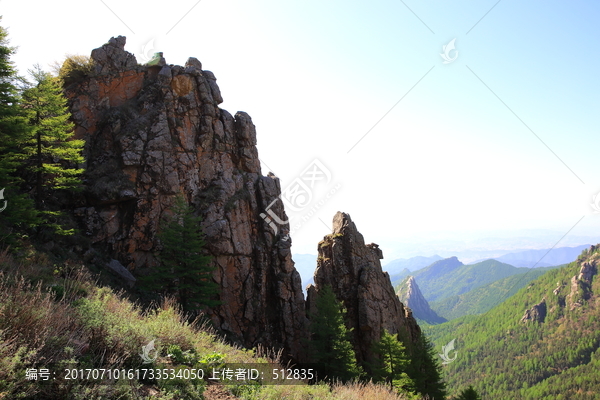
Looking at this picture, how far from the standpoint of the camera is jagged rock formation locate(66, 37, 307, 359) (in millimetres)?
28000

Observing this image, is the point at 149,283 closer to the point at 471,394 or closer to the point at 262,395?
the point at 262,395

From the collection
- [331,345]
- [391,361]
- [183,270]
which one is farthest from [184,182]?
[391,361]

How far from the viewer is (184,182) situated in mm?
30672

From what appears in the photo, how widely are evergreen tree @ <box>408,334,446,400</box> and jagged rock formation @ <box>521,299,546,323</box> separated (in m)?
198

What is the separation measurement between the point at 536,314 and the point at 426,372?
20362cm

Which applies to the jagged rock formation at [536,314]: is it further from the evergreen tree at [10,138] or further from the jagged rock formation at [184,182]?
the evergreen tree at [10,138]

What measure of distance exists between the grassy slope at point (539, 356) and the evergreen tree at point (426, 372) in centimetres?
12241

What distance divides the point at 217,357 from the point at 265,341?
24.0 metres

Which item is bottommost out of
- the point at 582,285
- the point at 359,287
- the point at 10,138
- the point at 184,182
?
the point at 359,287

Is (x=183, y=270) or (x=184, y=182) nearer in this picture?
(x=183, y=270)

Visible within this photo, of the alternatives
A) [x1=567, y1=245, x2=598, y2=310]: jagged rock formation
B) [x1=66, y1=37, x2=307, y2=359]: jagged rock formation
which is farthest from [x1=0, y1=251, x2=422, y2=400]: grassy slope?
[x1=567, y1=245, x2=598, y2=310]: jagged rock formation

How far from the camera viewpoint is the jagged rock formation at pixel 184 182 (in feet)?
91.9

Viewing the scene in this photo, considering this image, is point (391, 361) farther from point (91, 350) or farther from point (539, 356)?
point (539, 356)

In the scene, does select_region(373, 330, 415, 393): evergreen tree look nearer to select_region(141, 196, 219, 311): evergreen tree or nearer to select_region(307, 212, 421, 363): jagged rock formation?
select_region(307, 212, 421, 363): jagged rock formation
